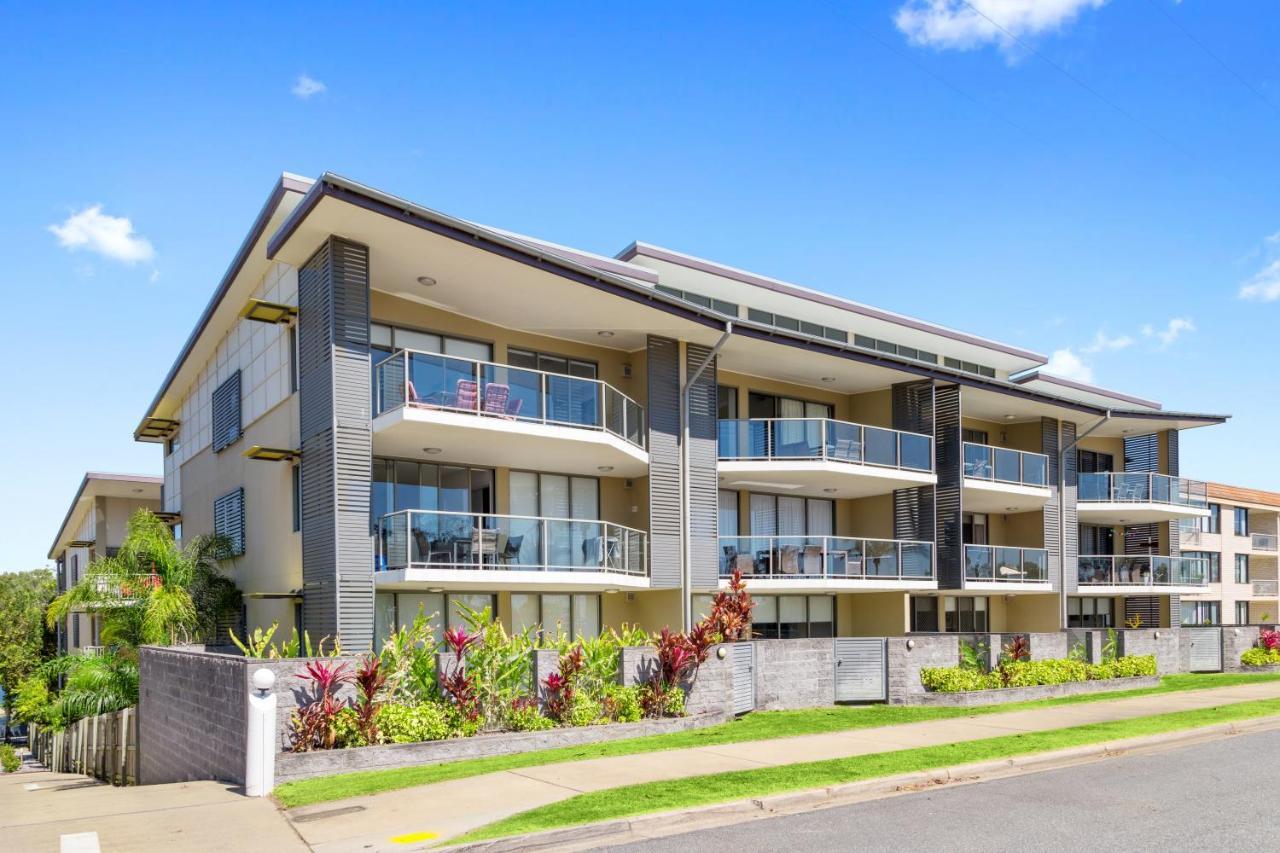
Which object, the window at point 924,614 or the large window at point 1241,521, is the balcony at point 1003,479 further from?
the large window at point 1241,521

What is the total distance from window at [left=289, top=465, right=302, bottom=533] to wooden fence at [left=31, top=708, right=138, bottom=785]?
17.4 feet

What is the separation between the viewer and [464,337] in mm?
21969

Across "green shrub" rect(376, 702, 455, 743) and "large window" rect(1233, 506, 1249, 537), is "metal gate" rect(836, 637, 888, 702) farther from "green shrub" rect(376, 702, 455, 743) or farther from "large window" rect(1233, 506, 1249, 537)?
"large window" rect(1233, 506, 1249, 537)

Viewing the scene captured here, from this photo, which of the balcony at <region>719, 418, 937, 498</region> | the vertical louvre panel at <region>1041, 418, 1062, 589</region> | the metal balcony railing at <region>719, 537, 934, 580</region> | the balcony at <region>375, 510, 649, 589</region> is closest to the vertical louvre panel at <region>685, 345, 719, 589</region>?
the balcony at <region>719, 418, 937, 498</region>

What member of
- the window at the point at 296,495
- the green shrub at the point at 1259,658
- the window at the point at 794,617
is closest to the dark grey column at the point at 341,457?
the window at the point at 296,495

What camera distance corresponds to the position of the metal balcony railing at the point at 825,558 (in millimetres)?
25094

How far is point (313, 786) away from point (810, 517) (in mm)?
17973

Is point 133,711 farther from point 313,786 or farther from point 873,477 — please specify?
point 873,477

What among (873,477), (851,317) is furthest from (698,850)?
(851,317)

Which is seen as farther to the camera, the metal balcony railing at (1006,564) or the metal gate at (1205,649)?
the metal gate at (1205,649)

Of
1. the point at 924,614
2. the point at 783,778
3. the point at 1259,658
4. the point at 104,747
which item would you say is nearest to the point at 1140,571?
the point at 1259,658

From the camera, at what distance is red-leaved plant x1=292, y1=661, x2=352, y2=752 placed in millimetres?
14320

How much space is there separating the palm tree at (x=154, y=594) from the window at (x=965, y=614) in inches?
782

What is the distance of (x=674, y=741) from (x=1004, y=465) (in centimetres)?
1772
